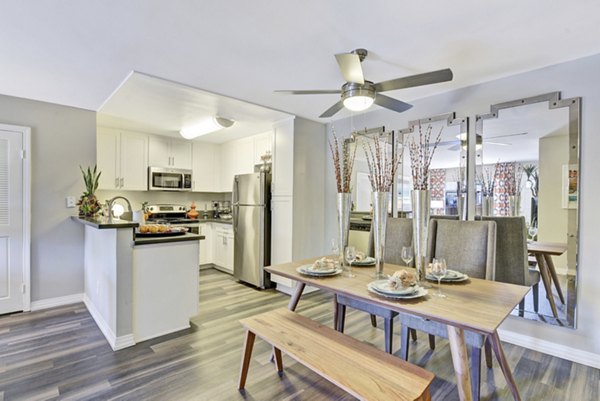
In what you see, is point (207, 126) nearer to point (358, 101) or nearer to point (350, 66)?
point (358, 101)

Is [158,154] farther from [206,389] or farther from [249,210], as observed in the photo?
[206,389]

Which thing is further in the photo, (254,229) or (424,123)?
(254,229)

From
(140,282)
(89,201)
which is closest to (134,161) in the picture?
(89,201)

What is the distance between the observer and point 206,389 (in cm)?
194

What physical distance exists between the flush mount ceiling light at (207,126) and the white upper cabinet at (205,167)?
831 mm

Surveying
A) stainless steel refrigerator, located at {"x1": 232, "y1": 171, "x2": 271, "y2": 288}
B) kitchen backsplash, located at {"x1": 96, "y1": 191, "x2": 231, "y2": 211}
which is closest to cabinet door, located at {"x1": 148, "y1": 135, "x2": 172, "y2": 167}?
kitchen backsplash, located at {"x1": 96, "y1": 191, "x2": 231, "y2": 211}

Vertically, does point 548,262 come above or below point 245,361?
above

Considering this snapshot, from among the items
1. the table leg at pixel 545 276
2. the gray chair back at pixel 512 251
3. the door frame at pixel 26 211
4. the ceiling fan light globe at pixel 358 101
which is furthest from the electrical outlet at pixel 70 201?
the table leg at pixel 545 276

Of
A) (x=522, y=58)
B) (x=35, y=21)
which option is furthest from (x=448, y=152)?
(x=35, y=21)

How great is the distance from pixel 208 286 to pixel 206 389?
234 cm

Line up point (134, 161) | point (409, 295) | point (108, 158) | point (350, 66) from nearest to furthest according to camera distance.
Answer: point (409, 295) → point (350, 66) → point (108, 158) → point (134, 161)

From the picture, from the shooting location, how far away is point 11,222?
3135 mm

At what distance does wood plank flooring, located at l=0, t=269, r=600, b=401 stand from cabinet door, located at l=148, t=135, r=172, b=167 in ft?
8.52

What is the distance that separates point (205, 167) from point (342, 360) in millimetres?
4576
